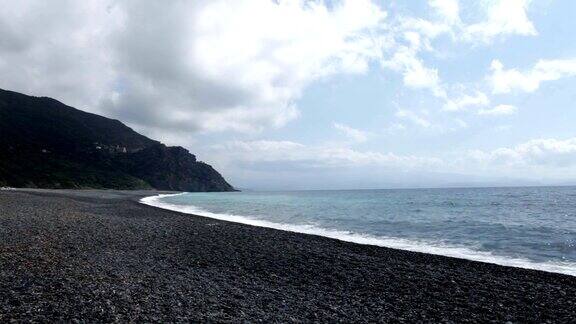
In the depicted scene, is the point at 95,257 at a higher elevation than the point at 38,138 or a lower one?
lower

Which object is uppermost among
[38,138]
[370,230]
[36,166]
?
[38,138]

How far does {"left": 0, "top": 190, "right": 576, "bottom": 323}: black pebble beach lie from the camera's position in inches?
432

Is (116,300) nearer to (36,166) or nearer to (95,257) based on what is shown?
(95,257)

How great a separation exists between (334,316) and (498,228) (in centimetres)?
3475

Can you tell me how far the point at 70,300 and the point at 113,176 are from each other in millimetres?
189781

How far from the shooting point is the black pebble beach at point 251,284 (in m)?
11.0

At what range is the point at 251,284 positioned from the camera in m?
14.6

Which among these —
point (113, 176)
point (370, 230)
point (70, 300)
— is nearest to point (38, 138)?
point (113, 176)

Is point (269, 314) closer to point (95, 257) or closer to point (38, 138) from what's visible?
point (95, 257)

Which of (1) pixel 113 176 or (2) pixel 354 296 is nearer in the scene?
(2) pixel 354 296

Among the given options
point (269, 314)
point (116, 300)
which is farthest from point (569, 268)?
point (116, 300)

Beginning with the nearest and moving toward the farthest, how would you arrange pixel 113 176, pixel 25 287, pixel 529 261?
pixel 25 287 < pixel 529 261 < pixel 113 176

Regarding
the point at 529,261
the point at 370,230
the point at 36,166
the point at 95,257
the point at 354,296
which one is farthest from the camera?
the point at 36,166

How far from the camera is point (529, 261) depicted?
73.0 feet
